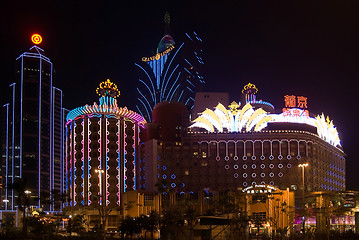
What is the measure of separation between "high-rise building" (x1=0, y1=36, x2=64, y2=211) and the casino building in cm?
5630

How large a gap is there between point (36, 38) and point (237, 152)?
92.1 m

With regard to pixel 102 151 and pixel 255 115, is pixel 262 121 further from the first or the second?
pixel 102 151

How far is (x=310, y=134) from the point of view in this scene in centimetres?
14662

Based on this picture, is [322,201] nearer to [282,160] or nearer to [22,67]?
[282,160]

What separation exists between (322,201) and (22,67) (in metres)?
129

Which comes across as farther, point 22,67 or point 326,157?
point 22,67

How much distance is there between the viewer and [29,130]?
18650 cm

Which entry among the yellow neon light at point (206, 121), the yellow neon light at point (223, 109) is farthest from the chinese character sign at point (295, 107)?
the yellow neon light at point (206, 121)

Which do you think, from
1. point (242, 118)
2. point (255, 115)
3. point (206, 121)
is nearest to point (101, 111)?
point (206, 121)

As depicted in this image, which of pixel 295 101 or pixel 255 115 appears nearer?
pixel 295 101

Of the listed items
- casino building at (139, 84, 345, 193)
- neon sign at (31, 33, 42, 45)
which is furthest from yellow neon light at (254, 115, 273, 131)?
neon sign at (31, 33, 42, 45)

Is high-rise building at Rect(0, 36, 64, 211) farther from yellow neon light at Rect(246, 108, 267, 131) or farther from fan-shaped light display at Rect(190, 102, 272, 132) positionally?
yellow neon light at Rect(246, 108, 267, 131)

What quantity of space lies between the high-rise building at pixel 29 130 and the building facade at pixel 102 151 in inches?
1794

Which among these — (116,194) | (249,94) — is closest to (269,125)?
(249,94)
